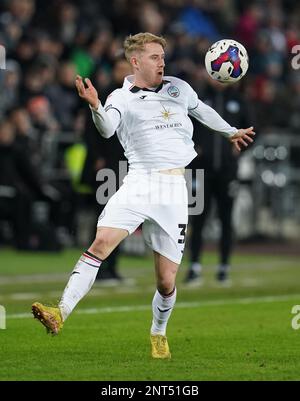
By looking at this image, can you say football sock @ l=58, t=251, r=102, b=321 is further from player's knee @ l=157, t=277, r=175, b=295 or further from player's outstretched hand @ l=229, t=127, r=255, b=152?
player's outstretched hand @ l=229, t=127, r=255, b=152

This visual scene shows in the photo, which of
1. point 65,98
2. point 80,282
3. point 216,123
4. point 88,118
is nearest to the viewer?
point 80,282

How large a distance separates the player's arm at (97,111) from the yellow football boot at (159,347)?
5.39ft

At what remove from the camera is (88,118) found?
15914mm

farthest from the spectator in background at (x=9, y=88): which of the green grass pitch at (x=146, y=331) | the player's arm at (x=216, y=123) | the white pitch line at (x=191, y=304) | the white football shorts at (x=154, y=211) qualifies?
the white football shorts at (x=154, y=211)

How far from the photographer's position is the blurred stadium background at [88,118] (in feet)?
63.7

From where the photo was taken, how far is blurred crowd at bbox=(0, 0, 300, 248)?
20.1 meters

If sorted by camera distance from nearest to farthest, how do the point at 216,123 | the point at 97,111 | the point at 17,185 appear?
the point at 97,111 → the point at 216,123 → the point at 17,185

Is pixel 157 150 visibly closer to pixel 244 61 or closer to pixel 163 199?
pixel 163 199

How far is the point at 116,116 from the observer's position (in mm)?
9133

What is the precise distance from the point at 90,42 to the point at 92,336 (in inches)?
510

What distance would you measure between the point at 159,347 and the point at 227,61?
7.79 feet

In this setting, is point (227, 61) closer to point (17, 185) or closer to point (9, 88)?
point (17, 185)

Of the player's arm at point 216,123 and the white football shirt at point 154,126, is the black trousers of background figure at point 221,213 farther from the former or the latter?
the white football shirt at point 154,126

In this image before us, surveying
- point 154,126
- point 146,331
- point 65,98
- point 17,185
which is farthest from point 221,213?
point 154,126
